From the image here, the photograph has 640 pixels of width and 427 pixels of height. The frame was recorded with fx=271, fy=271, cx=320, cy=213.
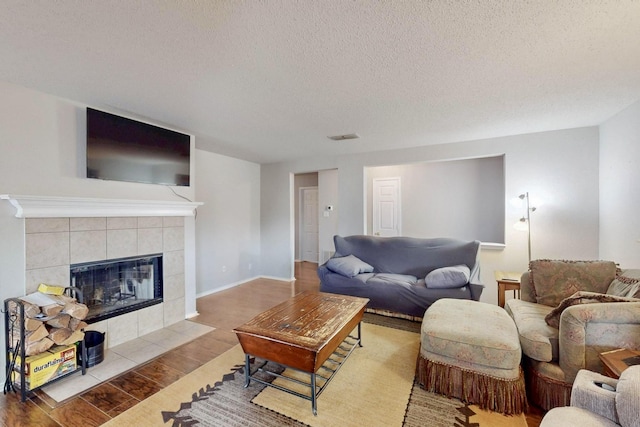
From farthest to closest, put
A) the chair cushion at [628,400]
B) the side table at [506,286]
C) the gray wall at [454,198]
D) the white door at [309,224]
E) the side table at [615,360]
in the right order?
the white door at [309,224] < the gray wall at [454,198] < the side table at [506,286] < the side table at [615,360] < the chair cushion at [628,400]

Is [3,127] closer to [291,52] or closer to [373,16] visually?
[291,52]

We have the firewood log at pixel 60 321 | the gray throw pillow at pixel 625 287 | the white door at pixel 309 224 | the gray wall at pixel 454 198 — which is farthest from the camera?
the white door at pixel 309 224

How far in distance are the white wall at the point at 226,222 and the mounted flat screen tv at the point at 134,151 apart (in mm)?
1162

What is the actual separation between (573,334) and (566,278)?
1020 mm

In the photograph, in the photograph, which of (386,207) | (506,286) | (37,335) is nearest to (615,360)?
(506,286)

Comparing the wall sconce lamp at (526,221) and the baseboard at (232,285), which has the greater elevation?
the wall sconce lamp at (526,221)

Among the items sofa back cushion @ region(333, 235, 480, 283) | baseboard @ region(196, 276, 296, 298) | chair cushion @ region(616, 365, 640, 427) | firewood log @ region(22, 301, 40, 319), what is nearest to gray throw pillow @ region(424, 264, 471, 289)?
sofa back cushion @ region(333, 235, 480, 283)

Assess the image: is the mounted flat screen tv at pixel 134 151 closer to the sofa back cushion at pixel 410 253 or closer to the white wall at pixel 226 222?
the white wall at pixel 226 222

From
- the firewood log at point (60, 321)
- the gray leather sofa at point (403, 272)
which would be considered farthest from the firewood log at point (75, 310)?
the gray leather sofa at point (403, 272)

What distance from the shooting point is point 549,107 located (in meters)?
2.67

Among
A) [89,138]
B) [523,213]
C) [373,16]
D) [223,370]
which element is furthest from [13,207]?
[523,213]

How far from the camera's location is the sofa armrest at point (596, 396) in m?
1.14

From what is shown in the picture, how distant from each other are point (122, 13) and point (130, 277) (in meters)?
2.64

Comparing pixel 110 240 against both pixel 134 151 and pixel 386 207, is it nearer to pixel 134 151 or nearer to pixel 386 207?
pixel 134 151
